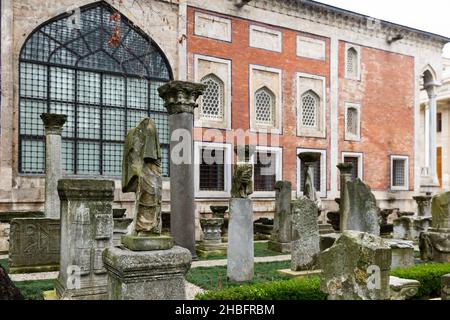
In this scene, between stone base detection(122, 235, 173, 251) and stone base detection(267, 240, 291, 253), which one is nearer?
stone base detection(122, 235, 173, 251)

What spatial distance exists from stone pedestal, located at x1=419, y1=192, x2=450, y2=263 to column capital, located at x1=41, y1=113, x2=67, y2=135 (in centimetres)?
1006

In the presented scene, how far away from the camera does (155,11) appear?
16.0 m

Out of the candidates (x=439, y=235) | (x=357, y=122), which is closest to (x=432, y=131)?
(x=357, y=122)

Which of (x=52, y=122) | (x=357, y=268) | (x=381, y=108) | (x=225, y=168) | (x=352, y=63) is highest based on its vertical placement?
(x=352, y=63)

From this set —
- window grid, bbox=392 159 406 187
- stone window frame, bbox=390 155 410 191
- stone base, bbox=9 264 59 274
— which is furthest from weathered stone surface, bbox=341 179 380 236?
window grid, bbox=392 159 406 187

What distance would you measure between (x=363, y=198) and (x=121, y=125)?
9505mm

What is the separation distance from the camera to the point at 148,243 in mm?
5102

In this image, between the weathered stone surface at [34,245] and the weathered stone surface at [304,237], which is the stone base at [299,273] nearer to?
the weathered stone surface at [304,237]

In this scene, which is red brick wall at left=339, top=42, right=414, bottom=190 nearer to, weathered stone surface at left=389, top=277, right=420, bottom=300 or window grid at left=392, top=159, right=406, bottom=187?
window grid at left=392, top=159, right=406, bottom=187

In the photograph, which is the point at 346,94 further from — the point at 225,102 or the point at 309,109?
the point at 225,102

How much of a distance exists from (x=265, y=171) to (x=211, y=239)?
20.7 ft

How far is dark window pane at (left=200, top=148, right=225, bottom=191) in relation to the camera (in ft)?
55.5

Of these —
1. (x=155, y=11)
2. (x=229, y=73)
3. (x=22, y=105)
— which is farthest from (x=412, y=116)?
(x=22, y=105)

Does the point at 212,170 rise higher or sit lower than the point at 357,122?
lower
